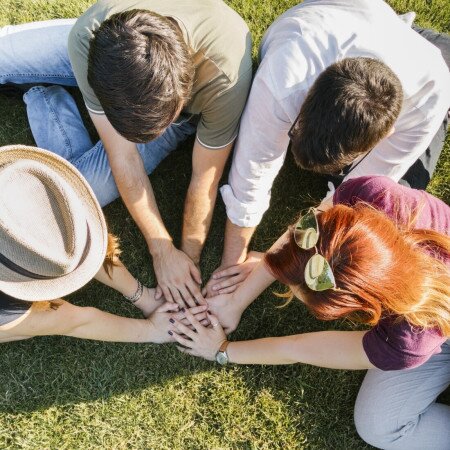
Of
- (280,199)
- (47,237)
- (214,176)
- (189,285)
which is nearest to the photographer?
(47,237)

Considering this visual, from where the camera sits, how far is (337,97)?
1.91m

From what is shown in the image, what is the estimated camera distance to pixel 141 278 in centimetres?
322

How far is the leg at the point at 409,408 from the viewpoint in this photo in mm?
2801

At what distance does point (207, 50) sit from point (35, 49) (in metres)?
1.22

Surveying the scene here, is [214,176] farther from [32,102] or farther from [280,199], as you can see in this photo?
[32,102]

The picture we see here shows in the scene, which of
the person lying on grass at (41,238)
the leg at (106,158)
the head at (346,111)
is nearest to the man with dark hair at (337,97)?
the head at (346,111)

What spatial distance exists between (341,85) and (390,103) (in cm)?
21

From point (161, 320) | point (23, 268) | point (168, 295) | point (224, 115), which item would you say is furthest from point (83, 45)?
point (161, 320)

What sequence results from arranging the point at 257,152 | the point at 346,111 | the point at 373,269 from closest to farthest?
the point at 373,269 → the point at 346,111 → the point at 257,152

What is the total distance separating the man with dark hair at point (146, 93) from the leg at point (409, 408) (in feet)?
3.68

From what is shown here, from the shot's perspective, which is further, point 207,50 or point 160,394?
point 160,394

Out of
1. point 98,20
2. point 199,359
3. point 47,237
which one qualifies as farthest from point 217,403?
point 98,20

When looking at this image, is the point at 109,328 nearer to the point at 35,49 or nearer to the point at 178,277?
the point at 178,277

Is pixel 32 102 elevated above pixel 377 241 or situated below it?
below
